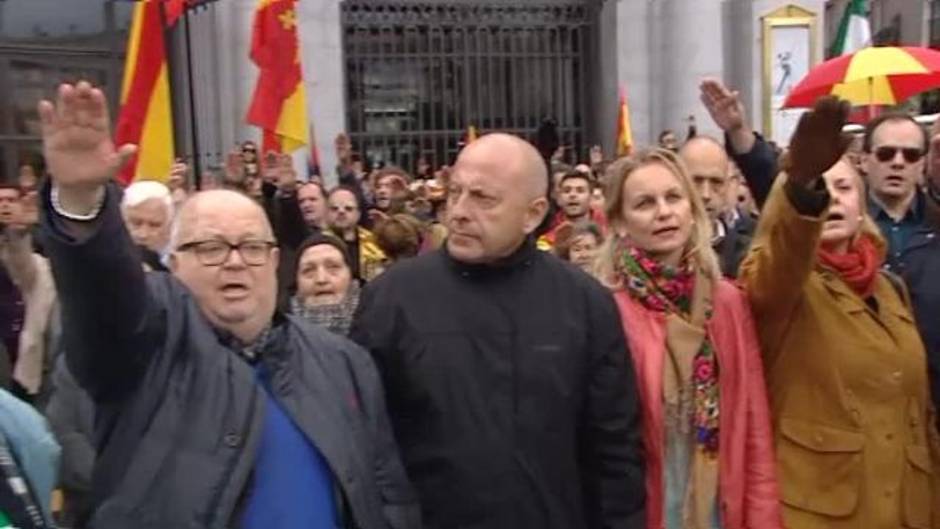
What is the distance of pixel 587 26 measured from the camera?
15000 millimetres

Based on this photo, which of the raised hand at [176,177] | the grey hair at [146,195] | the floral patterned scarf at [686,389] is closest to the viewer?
the floral patterned scarf at [686,389]

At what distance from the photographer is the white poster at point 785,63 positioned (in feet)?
43.9

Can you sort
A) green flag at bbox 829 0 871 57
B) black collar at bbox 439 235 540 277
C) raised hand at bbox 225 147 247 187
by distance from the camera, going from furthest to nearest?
green flag at bbox 829 0 871 57 → raised hand at bbox 225 147 247 187 → black collar at bbox 439 235 540 277

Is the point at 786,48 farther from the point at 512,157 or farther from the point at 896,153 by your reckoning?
the point at 512,157

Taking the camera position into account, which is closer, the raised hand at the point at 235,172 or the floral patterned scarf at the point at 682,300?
the floral patterned scarf at the point at 682,300

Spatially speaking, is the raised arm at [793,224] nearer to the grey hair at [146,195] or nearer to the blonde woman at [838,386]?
the blonde woman at [838,386]

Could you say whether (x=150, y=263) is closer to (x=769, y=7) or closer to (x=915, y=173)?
(x=915, y=173)

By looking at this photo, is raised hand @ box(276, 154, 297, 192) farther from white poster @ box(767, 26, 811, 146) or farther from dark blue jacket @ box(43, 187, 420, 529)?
white poster @ box(767, 26, 811, 146)

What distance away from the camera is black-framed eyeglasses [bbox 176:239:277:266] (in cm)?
270

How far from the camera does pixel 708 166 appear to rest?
15.2ft

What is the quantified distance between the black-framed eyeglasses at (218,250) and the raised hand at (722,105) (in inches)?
55.6

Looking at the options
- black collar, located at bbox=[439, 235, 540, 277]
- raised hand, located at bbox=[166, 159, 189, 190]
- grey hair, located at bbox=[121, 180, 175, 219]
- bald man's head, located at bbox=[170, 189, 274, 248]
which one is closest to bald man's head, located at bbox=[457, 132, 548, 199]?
black collar, located at bbox=[439, 235, 540, 277]

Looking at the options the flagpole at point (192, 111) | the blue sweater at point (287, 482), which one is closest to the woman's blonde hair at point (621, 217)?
the blue sweater at point (287, 482)

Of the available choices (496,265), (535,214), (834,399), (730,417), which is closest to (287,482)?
(496,265)
